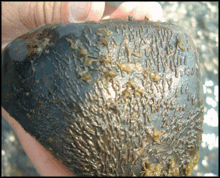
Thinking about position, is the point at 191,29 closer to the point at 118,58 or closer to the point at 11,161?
the point at 118,58

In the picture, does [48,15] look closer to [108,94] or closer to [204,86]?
[108,94]

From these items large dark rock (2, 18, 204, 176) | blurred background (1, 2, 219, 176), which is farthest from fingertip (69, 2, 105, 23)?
blurred background (1, 2, 219, 176)

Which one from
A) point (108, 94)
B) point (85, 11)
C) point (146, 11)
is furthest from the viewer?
point (146, 11)

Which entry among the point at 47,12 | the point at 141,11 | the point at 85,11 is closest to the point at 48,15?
the point at 47,12

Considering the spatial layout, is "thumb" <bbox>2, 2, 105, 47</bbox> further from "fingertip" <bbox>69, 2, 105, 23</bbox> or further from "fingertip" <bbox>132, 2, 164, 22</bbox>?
"fingertip" <bbox>132, 2, 164, 22</bbox>

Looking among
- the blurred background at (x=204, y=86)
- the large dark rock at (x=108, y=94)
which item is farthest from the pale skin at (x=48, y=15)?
the blurred background at (x=204, y=86)

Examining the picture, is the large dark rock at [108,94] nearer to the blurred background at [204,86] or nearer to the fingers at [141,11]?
the fingers at [141,11]

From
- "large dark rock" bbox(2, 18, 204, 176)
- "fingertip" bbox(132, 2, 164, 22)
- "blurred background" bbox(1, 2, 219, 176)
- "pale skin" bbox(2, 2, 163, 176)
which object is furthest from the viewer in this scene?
"blurred background" bbox(1, 2, 219, 176)
